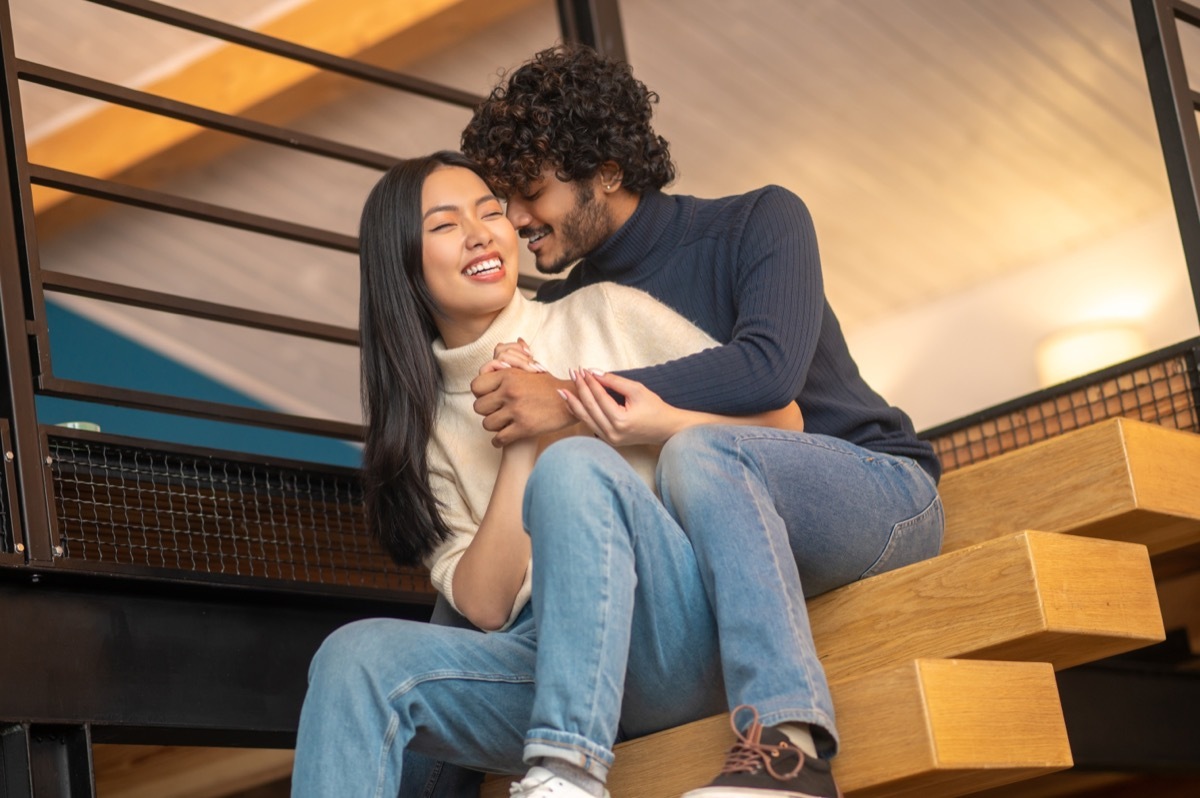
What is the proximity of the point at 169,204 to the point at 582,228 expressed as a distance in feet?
2.61

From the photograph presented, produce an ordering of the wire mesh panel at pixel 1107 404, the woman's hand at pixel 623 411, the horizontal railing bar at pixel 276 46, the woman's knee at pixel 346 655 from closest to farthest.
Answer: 1. the woman's knee at pixel 346 655
2. the woman's hand at pixel 623 411
3. the wire mesh panel at pixel 1107 404
4. the horizontal railing bar at pixel 276 46

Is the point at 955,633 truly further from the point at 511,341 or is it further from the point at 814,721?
the point at 511,341

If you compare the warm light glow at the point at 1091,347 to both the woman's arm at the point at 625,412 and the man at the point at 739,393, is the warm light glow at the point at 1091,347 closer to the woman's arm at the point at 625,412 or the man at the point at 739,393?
the man at the point at 739,393

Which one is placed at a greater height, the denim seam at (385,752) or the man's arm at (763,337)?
the man's arm at (763,337)

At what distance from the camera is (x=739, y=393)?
1.88 metres

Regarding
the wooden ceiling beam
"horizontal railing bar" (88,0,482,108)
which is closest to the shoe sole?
"horizontal railing bar" (88,0,482,108)

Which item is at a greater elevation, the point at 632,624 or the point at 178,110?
the point at 178,110

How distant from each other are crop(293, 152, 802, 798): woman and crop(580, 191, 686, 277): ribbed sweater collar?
116 millimetres

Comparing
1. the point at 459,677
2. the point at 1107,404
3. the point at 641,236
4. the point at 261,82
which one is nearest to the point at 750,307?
the point at 641,236

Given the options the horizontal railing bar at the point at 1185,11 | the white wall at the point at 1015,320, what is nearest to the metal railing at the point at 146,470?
the horizontal railing bar at the point at 1185,11

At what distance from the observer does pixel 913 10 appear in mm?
4766

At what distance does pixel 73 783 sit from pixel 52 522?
14.5 inches

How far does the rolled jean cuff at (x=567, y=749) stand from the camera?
154cm

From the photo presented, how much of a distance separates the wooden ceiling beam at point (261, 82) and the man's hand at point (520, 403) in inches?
101
